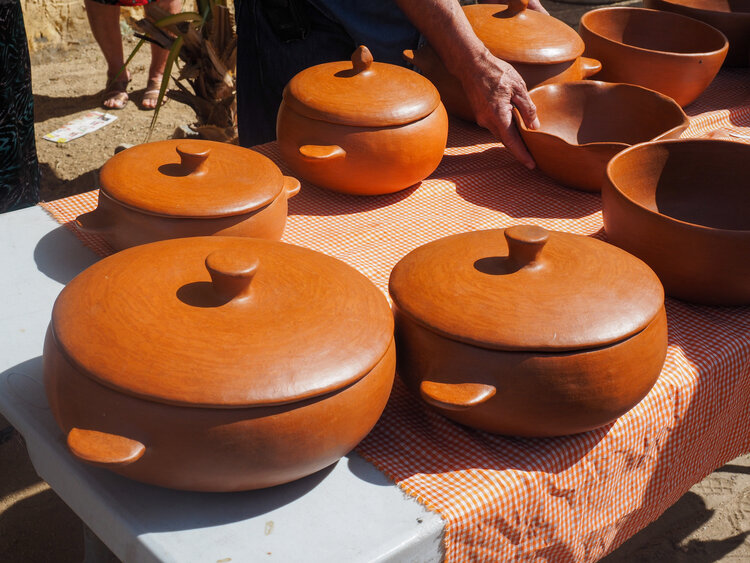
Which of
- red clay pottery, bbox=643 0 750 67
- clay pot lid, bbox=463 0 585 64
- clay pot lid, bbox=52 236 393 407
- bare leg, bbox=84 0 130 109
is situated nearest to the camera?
clay pot lid, bbox=52 236 393 407

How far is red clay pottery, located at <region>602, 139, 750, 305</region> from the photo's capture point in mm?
1083

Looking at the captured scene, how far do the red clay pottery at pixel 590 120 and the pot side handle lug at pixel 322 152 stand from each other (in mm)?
377

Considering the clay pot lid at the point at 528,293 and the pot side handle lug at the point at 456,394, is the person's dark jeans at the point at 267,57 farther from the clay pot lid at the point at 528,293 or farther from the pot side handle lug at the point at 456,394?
the pot side handle lug at the point at 456,394

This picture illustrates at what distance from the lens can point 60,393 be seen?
0.76 metres

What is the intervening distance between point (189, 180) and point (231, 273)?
364mm

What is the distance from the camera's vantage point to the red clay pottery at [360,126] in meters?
1.27

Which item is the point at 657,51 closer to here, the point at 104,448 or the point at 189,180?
the point at 189,180

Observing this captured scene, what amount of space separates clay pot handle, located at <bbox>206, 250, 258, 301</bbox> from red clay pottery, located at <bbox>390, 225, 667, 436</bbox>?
186 mm

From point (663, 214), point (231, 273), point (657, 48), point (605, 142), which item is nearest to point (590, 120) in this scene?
point (605, 142)

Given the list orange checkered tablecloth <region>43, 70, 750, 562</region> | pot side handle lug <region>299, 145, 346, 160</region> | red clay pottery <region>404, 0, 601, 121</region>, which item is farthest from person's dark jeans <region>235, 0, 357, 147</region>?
pot side handle lug <region>299, 145, 346, 160</region>

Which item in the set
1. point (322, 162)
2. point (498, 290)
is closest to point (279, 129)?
point (322, 162)

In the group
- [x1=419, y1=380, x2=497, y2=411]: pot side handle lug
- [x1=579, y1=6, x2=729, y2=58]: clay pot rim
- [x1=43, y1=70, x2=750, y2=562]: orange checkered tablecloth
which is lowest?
[x1=43, y1=70, x2=750, y2=562]: orange checkered tablecloth

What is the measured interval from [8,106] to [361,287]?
1.53m

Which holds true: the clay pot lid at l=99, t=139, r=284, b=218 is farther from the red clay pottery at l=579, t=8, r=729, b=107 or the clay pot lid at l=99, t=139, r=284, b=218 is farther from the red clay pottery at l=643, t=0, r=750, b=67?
the red clay pottery at l=643, t=0, r=750, b=67
